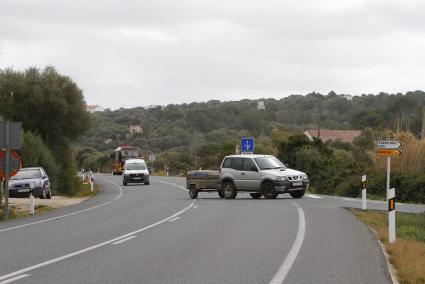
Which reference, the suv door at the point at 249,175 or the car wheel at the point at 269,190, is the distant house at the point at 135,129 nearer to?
the suv door at the point at 249,175

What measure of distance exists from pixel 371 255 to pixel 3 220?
14.8 meters

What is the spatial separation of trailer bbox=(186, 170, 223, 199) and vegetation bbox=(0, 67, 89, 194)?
62.8ft

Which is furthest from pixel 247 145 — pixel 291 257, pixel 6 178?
pixel 291 257

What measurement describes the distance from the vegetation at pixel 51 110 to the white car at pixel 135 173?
3842 millimetres

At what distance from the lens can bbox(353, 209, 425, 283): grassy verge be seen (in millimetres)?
10746

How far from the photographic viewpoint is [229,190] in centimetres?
3147

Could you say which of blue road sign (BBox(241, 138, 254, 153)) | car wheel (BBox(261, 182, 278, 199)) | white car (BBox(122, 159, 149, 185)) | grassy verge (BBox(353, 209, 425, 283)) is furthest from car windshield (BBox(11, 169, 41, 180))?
white car (BBox(122, 159, 149, 185))

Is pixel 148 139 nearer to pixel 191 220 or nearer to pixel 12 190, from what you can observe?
pixel 12 190

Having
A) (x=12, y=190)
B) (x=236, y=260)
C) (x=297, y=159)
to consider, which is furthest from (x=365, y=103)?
(x=236, y=260)

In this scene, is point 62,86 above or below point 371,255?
above

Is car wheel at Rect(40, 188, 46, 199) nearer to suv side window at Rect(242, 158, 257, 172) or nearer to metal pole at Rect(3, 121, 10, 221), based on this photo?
suv side window at Rect(242, 158, 257, 172)

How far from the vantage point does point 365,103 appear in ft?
552

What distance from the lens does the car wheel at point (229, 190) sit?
3131 centimetres

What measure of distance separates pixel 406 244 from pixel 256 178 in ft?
51.9
